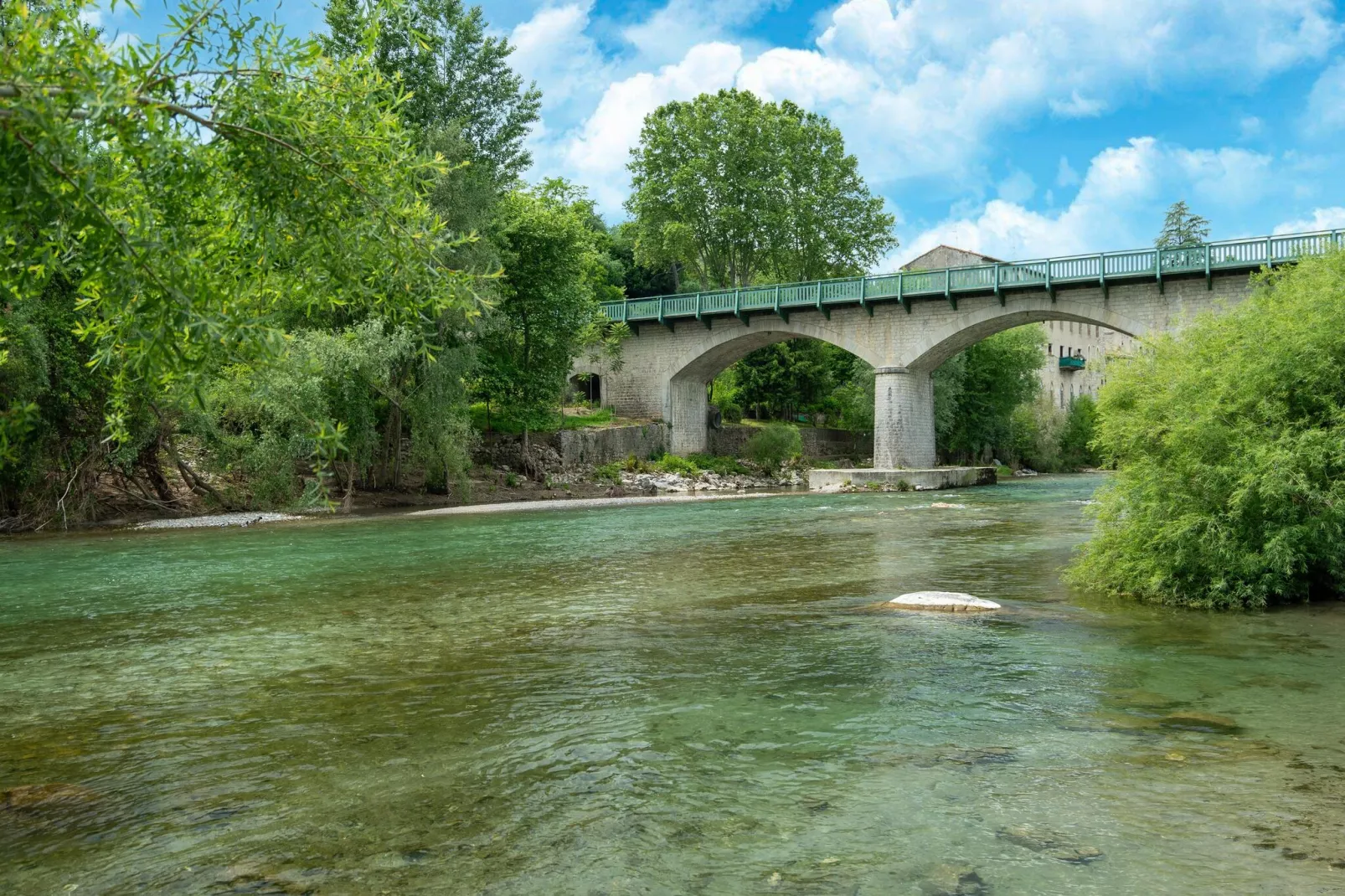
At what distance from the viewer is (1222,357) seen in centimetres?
1134

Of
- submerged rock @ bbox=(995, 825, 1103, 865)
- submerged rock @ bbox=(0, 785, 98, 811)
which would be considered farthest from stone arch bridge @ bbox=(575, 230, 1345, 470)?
submerged rock @ bbox=(0, 785, 98, 811)

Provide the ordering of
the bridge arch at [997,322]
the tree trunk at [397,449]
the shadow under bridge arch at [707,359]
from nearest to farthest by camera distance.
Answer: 1. the tree trunk at [397,449]
2. the bridge arch at [997,322]
3. the shadow under bridge arch at [707,359]

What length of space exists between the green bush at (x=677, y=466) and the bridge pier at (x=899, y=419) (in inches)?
319

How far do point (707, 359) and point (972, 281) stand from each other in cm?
1430

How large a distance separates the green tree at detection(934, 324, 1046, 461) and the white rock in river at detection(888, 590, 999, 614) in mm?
45307

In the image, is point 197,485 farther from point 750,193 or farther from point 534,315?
point 750,193

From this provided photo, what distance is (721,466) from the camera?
161 feet

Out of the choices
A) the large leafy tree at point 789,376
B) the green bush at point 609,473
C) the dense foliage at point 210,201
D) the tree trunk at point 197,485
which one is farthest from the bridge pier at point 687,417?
the dense foliage at point 210,201

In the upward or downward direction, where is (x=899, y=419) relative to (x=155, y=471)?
upward

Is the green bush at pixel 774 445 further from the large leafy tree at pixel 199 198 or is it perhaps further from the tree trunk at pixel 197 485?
the large leafy tree at pixel 199 198

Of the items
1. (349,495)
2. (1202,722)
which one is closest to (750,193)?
(349,495)

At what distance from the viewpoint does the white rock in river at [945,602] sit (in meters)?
10.6

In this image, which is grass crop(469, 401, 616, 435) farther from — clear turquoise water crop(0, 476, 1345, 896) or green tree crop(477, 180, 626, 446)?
clear turquoise water crop(0, 476, 1345, 896)

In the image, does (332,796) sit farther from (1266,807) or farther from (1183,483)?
(1183,483)
